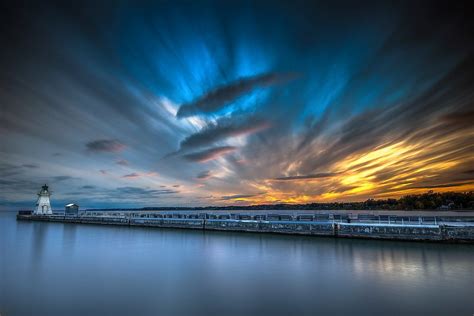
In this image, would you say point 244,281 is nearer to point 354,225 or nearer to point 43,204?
point 354,225

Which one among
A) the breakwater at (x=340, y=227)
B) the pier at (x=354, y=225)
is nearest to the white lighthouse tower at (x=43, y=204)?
the breakwater at (x=340, y=227)

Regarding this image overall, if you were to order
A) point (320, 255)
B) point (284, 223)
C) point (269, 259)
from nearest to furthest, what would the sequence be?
point (269, 259) < point (320, 255) < point (284, 223)

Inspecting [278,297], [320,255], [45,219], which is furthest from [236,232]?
[45,219]

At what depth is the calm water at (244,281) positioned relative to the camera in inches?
339

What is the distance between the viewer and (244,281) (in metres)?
11.5

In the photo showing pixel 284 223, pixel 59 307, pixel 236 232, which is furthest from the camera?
pixel 236 232

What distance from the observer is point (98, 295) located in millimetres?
9695

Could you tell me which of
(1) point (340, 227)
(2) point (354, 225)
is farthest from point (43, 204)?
(2) point (354, 225)

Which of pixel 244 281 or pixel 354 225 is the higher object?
pixel 354 225

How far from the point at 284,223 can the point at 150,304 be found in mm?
19394

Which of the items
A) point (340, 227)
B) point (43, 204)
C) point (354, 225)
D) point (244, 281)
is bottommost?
point (244, 281)

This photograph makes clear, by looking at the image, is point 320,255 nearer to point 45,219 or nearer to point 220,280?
point 220,280

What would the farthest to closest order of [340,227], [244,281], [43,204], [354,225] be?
1. [43,204]
2. [340,227]
3. [354,225]
4. [244,281]

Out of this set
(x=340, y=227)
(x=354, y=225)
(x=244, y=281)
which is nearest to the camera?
(x=244, y=281)
